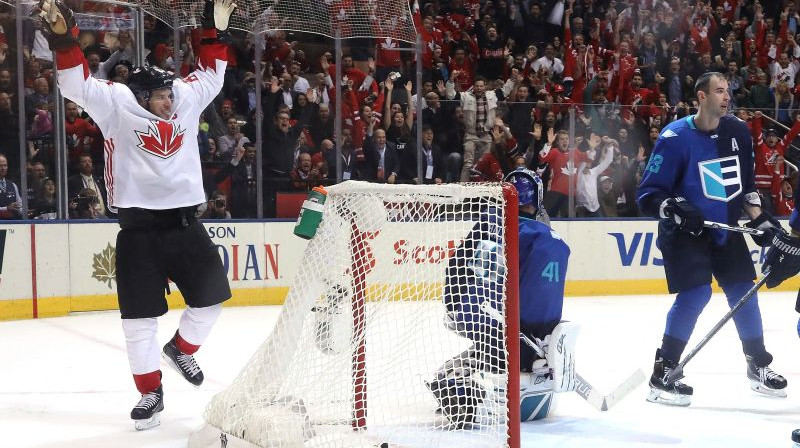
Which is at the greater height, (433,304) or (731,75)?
(731,75)

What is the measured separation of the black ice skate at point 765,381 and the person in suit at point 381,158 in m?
4.07

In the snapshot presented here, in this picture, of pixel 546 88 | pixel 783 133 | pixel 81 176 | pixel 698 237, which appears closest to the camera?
pixel 698 237

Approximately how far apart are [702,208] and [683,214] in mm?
228

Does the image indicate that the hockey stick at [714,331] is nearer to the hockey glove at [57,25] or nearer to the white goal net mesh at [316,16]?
the hockey glove at [57,25]

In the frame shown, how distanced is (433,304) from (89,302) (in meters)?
4.57

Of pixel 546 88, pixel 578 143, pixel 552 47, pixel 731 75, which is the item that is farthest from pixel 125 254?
pixel 731 75

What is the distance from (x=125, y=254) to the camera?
352 centimetres

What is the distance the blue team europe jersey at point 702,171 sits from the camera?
3924 millimetres

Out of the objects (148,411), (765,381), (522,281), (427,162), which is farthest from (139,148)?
(427,162)

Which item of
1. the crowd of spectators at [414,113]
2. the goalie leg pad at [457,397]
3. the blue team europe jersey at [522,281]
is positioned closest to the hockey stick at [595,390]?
the blue team europe jersey at [522,281]

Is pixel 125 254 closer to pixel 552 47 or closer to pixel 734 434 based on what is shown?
pixel 734 434

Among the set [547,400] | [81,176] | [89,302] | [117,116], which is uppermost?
[117,116]

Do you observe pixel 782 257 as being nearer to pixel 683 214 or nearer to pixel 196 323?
pixel 683 214

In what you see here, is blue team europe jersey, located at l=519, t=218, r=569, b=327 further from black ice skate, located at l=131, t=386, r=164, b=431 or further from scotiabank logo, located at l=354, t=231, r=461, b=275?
black ice skate, located at l=131, t=386, r=164, b=431
